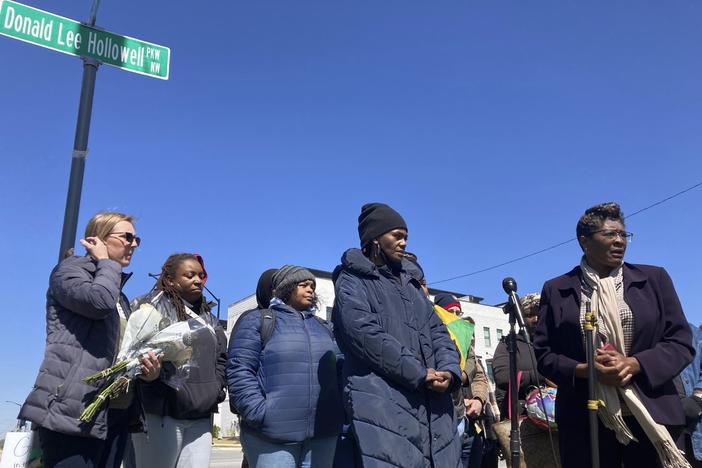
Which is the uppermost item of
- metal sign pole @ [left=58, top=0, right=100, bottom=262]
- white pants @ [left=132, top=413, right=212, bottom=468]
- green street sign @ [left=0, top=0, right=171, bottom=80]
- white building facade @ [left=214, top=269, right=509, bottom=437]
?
white building facade @ [left=214, top=269, right=509, bottom=437]

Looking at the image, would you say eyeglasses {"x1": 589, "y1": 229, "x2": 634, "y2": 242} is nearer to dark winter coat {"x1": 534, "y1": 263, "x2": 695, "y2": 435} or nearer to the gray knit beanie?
dark winter coat {"x1": 534, "y1": 263, "x2": 695, "y2": 435}

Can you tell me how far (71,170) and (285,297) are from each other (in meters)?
2.05

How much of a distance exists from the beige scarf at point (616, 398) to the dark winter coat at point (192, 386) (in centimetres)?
251

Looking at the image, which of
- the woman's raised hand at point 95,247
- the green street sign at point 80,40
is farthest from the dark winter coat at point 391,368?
the green street sign at point 80,40

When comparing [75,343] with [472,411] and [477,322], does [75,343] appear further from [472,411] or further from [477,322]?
[477,322]

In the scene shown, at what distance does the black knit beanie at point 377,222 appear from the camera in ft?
13.0

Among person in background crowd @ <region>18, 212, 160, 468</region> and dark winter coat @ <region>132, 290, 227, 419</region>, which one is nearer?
person in background crowd @ <region>18, 212, 160, 468</region>

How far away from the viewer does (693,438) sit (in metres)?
4.75

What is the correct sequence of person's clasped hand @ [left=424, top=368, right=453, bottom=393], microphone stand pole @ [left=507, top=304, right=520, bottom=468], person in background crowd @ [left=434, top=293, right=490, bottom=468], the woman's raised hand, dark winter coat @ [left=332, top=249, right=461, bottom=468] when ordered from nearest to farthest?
1. dark winter coat @ [left=332, top=249, right=461, bottom=468]
2. person's clasped hand @ [left=424, top=368, right=453, bottom=393]
3. the woman's raised hand
4. microphone stand pole @ [left=507, top=304, right=520, bottom=468]
5. person in background crowd @ [left=434, top=293, right=490, bottom=468]

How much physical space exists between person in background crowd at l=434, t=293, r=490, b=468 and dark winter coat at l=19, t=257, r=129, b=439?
274cm

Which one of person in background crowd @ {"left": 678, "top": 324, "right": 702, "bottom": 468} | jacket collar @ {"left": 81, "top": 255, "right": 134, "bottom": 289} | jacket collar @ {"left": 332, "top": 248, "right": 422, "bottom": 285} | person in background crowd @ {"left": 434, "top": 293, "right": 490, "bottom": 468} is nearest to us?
jacket collar @ {"left": 81, "top": 255, "right": 134, "bottom": 289}

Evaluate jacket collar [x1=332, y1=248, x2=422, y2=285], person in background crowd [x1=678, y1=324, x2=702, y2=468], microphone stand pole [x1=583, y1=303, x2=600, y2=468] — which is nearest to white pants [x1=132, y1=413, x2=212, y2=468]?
jacket collar [x1=332, y1=248, x2=422, y2=285]

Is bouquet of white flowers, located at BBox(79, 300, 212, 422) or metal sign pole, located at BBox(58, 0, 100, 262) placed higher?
metal sign pole, located at BBox(58, 0, 100, 262)

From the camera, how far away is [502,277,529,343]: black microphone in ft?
13.8
